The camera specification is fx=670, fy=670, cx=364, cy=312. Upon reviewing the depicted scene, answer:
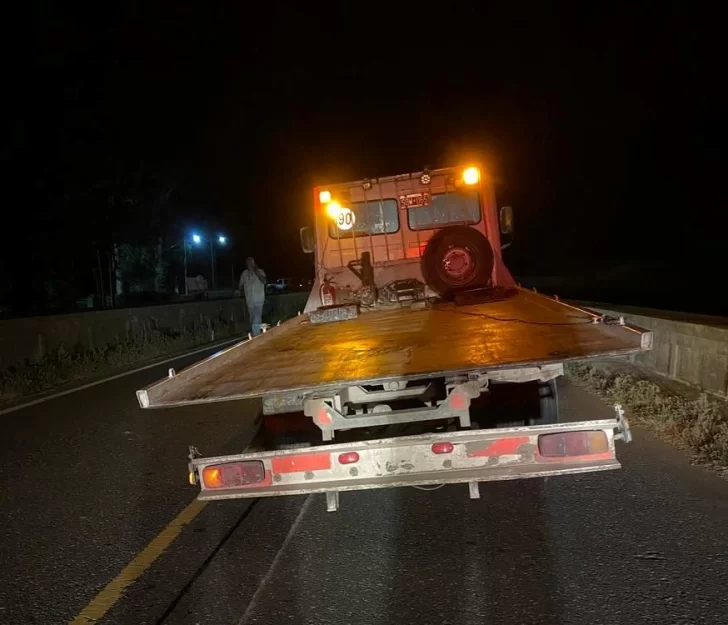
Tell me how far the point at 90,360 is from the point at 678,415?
438 inches

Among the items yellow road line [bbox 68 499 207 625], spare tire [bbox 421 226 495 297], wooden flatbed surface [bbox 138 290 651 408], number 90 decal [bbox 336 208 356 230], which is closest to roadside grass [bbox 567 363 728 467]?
wooden flatbed surface [bbox 138 290 651 408]

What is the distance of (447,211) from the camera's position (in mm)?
8688

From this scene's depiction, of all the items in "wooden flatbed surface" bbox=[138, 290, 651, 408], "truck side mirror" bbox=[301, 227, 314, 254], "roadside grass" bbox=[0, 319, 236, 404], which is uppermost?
"truck side mirror" bbox=[301, 227, 314, 254]

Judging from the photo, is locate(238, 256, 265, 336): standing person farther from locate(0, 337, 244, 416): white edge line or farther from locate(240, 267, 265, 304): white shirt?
locate(0, 337, 244, 416): white edge line

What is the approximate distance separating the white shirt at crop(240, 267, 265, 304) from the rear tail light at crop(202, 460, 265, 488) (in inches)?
397

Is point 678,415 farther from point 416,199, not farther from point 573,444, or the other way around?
point 416,199

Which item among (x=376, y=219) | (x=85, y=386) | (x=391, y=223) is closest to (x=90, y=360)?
(x=85, y=386)

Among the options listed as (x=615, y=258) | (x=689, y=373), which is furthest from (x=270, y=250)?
(x=689, y=373)

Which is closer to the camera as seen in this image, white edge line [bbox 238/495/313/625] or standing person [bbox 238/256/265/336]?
white edge line [bbox 238/495/313/625]

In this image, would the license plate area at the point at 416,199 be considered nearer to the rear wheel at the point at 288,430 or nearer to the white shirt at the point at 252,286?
the rear wheel at the point at 288,430

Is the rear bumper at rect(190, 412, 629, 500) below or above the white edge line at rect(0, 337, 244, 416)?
above

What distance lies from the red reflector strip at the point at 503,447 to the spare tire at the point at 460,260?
13.1 ft

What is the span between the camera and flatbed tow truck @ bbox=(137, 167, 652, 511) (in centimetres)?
377

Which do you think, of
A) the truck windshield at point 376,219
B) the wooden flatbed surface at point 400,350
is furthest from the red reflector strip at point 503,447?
the truck windshield at point 376,219
